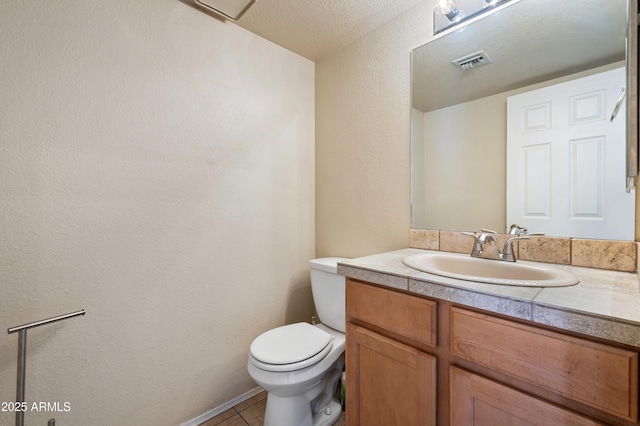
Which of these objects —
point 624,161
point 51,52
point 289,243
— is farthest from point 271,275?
point 624,161

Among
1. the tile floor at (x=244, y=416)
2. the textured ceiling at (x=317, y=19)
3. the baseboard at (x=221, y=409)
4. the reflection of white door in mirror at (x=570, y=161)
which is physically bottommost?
the tile floor at (x=244, y=416)

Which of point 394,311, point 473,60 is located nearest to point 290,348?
point 394,311

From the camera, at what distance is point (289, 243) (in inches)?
72.9

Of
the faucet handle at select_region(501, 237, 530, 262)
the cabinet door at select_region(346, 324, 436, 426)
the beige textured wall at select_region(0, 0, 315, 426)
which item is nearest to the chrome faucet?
the faucet handle at select_region(501, 237, 530, 262)

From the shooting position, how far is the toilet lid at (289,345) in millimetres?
1205

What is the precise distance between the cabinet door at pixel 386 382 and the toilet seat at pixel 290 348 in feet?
0.81

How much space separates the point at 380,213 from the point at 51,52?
167 cm

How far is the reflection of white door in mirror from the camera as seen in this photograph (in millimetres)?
946

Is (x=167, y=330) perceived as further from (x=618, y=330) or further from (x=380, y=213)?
(x=618, y=330)

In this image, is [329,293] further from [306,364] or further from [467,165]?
[467,165]

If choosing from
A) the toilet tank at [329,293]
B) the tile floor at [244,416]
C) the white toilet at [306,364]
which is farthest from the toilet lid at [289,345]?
the tile floor at [244,416]

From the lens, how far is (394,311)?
91 cm

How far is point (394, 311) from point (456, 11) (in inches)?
56.3

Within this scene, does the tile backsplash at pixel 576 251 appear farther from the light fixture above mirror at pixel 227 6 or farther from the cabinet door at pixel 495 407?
the light fixture above mirror at pixel 227 6
